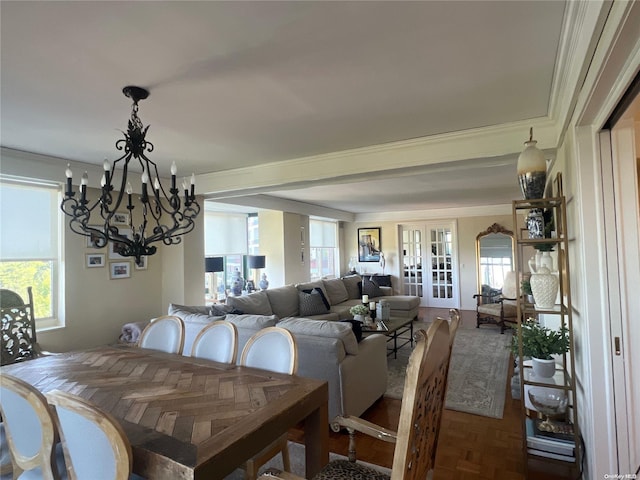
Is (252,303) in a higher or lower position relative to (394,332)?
higher

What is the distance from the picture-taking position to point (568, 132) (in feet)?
7.09

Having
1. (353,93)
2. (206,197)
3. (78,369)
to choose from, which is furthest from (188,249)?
(353,93)

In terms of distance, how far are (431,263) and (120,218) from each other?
6.69 meters

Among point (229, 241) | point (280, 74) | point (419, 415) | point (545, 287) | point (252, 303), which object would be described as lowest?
point (252, 303)

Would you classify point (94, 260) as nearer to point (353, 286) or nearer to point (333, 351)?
point (333, 351)

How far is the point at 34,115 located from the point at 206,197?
232 cm

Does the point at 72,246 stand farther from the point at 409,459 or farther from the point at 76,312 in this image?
the point at 409,459

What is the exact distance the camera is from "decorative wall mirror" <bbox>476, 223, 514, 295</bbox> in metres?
7.65

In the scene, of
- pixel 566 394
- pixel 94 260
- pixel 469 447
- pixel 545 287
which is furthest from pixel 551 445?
pixel 94 260

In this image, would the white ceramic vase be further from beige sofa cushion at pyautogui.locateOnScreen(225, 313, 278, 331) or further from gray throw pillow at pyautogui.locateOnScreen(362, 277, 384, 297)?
gray throw pillow at pyautogui.locateOnScreen(362, 277, 384, 297)

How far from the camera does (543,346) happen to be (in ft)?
7.36

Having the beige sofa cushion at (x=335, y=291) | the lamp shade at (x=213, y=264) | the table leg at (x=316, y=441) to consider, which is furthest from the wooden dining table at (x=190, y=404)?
the beige sofa cushion at (x=335, y=291)

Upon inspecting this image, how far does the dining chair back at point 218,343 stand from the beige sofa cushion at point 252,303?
1873 mm

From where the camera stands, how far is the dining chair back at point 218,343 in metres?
2.31
